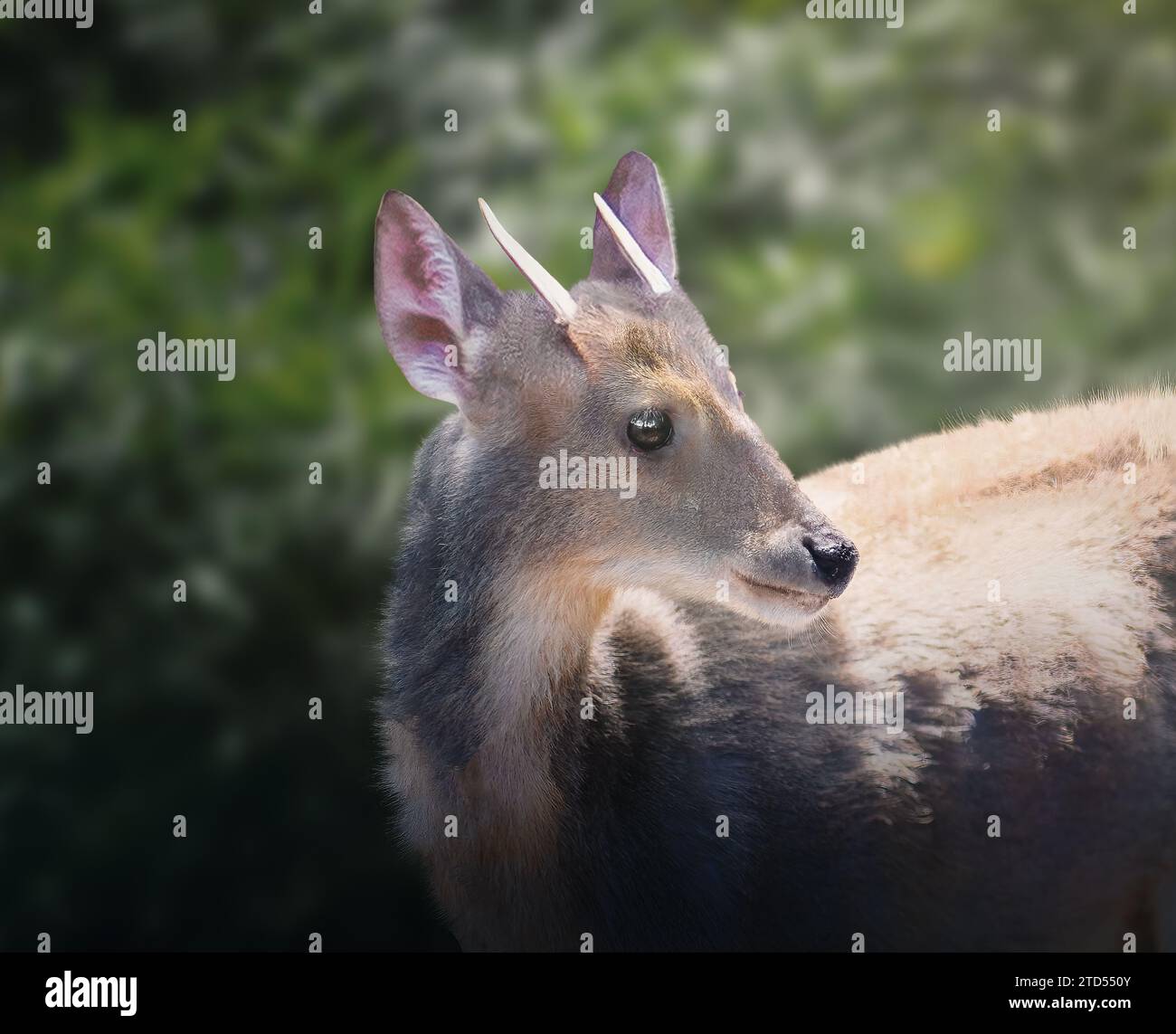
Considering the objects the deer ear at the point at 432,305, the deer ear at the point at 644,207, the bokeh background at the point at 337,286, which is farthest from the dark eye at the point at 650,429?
the bokeh background at the point at 337,286

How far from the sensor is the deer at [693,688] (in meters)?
3.55

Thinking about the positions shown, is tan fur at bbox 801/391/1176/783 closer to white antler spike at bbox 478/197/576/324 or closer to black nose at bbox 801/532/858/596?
black nose at bbox 801/532/858/596

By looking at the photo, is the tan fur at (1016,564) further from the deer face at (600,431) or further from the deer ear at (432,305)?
the deer ear at (432,305)

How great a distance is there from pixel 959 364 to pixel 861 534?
1.51m

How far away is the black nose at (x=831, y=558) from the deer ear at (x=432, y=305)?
2.97ft

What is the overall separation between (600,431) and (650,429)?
0.39 feet

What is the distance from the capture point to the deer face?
3.49 meters

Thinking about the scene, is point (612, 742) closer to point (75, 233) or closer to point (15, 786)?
point (15, 786)

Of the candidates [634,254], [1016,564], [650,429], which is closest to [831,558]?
[650,429]

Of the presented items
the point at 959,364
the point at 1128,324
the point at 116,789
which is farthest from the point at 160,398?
the point at 1128,324

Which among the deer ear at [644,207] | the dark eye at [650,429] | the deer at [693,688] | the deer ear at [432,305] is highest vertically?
the deer ear at [644,207]

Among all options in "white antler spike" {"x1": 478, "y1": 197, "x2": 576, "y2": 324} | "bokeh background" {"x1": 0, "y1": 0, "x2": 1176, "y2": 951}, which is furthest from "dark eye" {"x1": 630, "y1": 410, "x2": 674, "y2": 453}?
"bokeh background" {"x1": 0, "y1": 0, "x2": 1176, "y2": 951}

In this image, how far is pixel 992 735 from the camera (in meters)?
3.70

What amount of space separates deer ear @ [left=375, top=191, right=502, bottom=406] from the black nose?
90 centimetres
